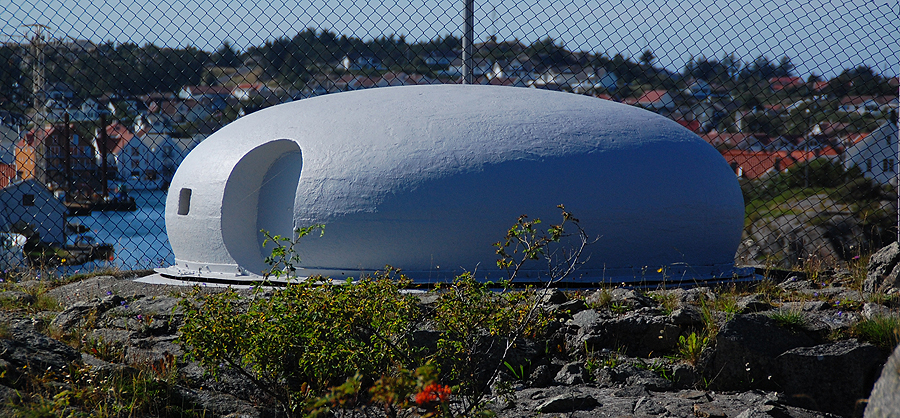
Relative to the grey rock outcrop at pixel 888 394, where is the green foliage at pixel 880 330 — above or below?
below

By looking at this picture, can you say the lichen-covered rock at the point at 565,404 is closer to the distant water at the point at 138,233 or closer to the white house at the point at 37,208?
the distant water at the point at 138,233

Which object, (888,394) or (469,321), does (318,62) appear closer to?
(469,321)

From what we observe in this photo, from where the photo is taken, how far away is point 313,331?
11.7 ft

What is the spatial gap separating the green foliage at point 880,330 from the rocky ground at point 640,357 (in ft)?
0.14

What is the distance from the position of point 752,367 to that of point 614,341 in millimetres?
932

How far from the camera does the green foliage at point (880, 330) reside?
14.1 ft

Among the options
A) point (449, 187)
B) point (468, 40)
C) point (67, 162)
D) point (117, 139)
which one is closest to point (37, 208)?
point (117, 139)

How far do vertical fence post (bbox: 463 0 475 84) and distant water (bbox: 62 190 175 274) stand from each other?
431cm

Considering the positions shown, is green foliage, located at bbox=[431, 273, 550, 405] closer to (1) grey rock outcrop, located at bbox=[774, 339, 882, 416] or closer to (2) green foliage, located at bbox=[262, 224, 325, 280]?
(2) green foliage, located at bbox=[262, 224, 325, 280]

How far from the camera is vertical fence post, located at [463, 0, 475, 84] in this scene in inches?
362

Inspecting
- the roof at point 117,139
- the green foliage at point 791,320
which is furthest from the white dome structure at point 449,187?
the roof at point 117,139

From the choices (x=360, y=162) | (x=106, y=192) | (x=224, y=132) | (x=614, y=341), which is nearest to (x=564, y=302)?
(x=614, y=341)

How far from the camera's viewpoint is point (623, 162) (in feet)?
22.7

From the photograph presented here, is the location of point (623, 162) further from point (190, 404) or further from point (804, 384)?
point (190, 404)
